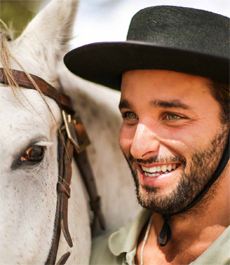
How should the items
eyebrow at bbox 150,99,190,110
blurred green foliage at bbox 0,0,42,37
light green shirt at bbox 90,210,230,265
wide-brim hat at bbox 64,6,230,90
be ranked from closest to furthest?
wide-brim hat at bbox 64,6,230,90 → eyebrow at bbox 150,99,190,110 → light green shirt at bbox 90,210,230,265 → blurred green foliage at bbox 0,0,42,37

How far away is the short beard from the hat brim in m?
0.31

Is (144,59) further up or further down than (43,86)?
further up

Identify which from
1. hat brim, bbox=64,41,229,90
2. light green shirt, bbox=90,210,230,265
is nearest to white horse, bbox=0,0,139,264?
light green shirt, bbox=90,210,230,265

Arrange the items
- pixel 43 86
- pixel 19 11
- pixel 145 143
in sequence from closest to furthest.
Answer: pixel 145 143
pixel 43 86
pixel 19 11

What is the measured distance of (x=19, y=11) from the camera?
200 cm

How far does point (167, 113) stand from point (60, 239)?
29.9 inches

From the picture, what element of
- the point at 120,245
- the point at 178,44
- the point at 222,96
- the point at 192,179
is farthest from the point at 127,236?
the point at 178,44

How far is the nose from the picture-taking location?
1.35 meters

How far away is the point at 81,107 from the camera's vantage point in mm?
1941

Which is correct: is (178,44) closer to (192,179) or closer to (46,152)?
(192,179)

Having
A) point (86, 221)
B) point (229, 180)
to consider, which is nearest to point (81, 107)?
point (86, 221)

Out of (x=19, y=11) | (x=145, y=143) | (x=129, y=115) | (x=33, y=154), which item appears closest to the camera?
(x=33, y=154)

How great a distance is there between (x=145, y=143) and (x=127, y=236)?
622 mm

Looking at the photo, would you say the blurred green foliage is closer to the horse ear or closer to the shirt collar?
the horse ear
